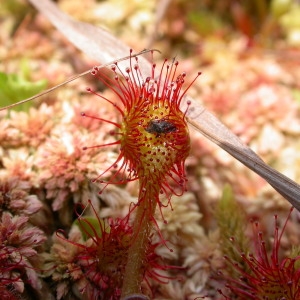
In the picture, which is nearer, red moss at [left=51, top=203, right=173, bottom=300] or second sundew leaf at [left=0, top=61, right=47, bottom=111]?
red moss at [left=51, top=203, right=173, bottom=300]

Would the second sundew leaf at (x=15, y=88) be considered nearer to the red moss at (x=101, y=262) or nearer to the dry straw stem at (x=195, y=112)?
the dry straw stem at (x=195, y=112)

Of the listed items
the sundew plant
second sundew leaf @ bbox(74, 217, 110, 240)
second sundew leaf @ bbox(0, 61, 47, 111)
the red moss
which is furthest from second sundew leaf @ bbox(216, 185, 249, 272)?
second sundew leaf @ bbox(0, 61, 47, 111)

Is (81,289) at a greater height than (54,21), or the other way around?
(54,21)

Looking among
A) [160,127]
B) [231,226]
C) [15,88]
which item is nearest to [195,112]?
[160,127]

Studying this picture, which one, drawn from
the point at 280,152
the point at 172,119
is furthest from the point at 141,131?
the point at 280,152

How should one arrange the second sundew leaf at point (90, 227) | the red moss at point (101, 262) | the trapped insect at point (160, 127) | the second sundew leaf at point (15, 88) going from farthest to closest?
1. the second sundew leaf at point (15, 88)
2. the second sundew leaf at point (90, 227)
3. the red moss at point (101, 262)
4. the trapped insect at point (160, 127)

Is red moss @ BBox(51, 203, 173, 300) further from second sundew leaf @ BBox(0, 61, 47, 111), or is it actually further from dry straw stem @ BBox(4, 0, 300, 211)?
second sundew leaf @ BBox(0, 61, 47, 111)

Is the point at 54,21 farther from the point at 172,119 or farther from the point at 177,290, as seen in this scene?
the point at 177,290

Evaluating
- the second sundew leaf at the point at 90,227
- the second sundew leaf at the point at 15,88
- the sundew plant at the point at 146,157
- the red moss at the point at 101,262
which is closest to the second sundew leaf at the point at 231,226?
the sundew plant at the point at 146,157
